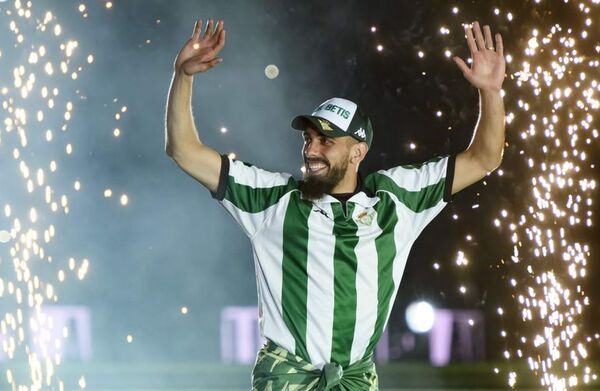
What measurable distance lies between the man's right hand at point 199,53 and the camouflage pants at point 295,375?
928 millimetres

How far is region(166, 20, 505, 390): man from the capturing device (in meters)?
3.36

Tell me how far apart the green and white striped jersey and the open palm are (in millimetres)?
489

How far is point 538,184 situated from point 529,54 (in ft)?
3.05

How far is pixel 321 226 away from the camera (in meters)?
3.43

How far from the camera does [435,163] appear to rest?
12.1 feet

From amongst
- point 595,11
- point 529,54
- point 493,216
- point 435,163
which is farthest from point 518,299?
point 435,163

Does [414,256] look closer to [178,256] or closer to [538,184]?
[538,184]

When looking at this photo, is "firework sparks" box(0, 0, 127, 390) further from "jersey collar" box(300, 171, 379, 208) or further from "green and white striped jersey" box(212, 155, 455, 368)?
"jersey collar" box(300, 171, 379, 208)

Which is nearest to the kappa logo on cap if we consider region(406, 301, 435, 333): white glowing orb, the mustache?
the mustache

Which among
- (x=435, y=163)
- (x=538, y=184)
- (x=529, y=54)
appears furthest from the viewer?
(x=538, y=184)

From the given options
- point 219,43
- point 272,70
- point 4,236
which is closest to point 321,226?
point 219,43

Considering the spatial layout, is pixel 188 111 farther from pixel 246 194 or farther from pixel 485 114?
pixel 485 114

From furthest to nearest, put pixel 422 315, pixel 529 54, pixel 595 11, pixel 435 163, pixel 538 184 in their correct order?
pixel 422 315, pixel 538 184, pixel 529 54, pixel 595 11, pixel 435 163

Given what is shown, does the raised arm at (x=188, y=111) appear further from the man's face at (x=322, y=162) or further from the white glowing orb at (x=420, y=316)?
the white glowing orb at (x=420, y=316)
